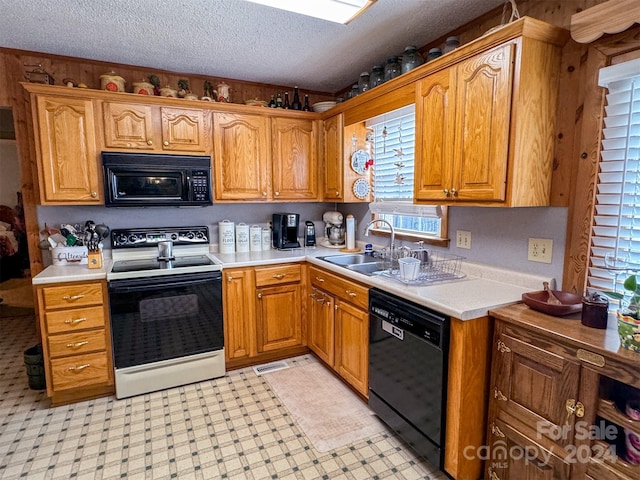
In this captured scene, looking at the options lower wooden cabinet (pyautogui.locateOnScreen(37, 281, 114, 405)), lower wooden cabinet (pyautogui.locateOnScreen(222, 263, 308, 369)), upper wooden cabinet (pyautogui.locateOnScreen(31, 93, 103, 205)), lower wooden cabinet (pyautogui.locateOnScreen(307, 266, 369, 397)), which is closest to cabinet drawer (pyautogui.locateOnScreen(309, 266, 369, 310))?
lower wooden cabinet (pyautogui.locateOnScreen(307, 266, 369, 397))

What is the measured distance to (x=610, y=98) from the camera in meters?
1.53

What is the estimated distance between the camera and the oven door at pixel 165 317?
2439 mm

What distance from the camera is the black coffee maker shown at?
10.8 feet

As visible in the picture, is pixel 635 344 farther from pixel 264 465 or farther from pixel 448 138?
pixel 264 465

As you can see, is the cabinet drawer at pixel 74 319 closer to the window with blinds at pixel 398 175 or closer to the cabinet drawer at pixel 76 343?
the cabinet drawer at pixel 76 343

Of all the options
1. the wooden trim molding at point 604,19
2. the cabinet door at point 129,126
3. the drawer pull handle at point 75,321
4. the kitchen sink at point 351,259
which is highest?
the wooden trim molding at point 604,19

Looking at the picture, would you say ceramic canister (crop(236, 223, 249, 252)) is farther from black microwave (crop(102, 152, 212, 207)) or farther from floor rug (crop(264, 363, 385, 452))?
floor rug (crop(264, 363, 385, 452))

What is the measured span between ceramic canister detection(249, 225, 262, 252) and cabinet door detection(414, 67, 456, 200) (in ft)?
5.24

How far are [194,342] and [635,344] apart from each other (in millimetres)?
2555

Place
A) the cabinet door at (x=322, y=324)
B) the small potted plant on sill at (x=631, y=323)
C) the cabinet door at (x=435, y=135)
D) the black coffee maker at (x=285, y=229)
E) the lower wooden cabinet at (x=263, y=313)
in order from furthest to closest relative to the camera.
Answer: the black coffee maker at (x=285, y=229)
the lower wooden cabinet at (x=263, y=313)
the cabinet door at (x=322, y=324)
the cabinet door at (x=435, y=135)
the small potted plant on sill at (x=631, y=323)

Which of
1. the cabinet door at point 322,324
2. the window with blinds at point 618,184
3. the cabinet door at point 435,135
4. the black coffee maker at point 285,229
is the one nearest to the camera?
the window with blinds at point 618,184

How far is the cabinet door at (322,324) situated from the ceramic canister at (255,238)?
711 mm

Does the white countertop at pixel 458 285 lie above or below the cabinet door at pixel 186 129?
below

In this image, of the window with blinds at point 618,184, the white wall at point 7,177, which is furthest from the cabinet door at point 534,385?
the white wall at point 7,177
